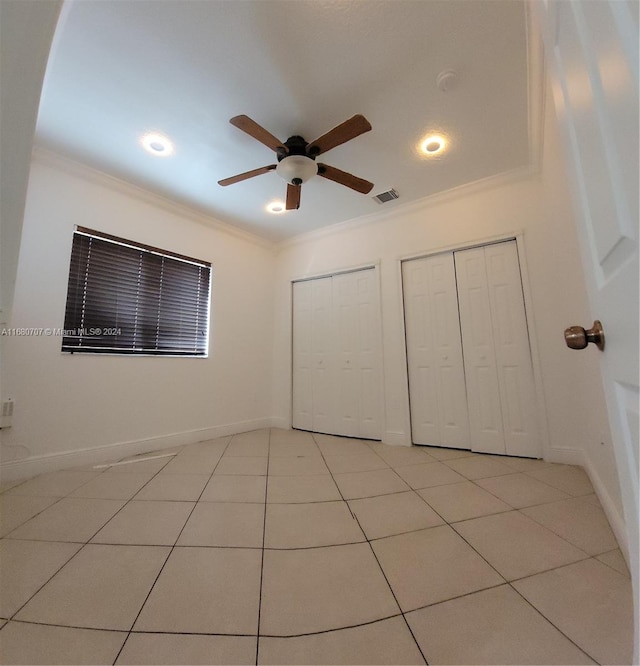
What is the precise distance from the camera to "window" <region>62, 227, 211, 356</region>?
2.44 m

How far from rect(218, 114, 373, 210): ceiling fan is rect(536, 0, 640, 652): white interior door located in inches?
49.8

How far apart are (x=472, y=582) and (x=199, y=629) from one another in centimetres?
97

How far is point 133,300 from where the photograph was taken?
2.78 metres

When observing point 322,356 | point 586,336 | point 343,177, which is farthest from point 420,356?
point 586,336

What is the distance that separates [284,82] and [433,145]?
1310mm

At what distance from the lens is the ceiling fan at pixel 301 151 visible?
5.64ft

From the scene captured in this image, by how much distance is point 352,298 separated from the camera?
11.4 feet

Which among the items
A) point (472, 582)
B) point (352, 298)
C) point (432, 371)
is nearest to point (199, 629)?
point (472, 582)

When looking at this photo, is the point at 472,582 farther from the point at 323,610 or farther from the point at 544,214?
the point at 544,214

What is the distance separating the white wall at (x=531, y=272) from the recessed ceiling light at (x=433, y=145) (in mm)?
676

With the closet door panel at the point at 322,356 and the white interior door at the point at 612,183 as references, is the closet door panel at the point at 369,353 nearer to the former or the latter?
the closet door panel at the point at 322,356

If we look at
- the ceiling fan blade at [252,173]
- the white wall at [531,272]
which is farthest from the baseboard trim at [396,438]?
the ceiling fan blade at [252,173]

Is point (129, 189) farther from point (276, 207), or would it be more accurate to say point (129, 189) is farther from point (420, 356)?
point (420, 356)

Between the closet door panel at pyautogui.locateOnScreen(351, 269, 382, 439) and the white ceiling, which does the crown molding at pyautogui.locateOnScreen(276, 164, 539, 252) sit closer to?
the white ceiling
